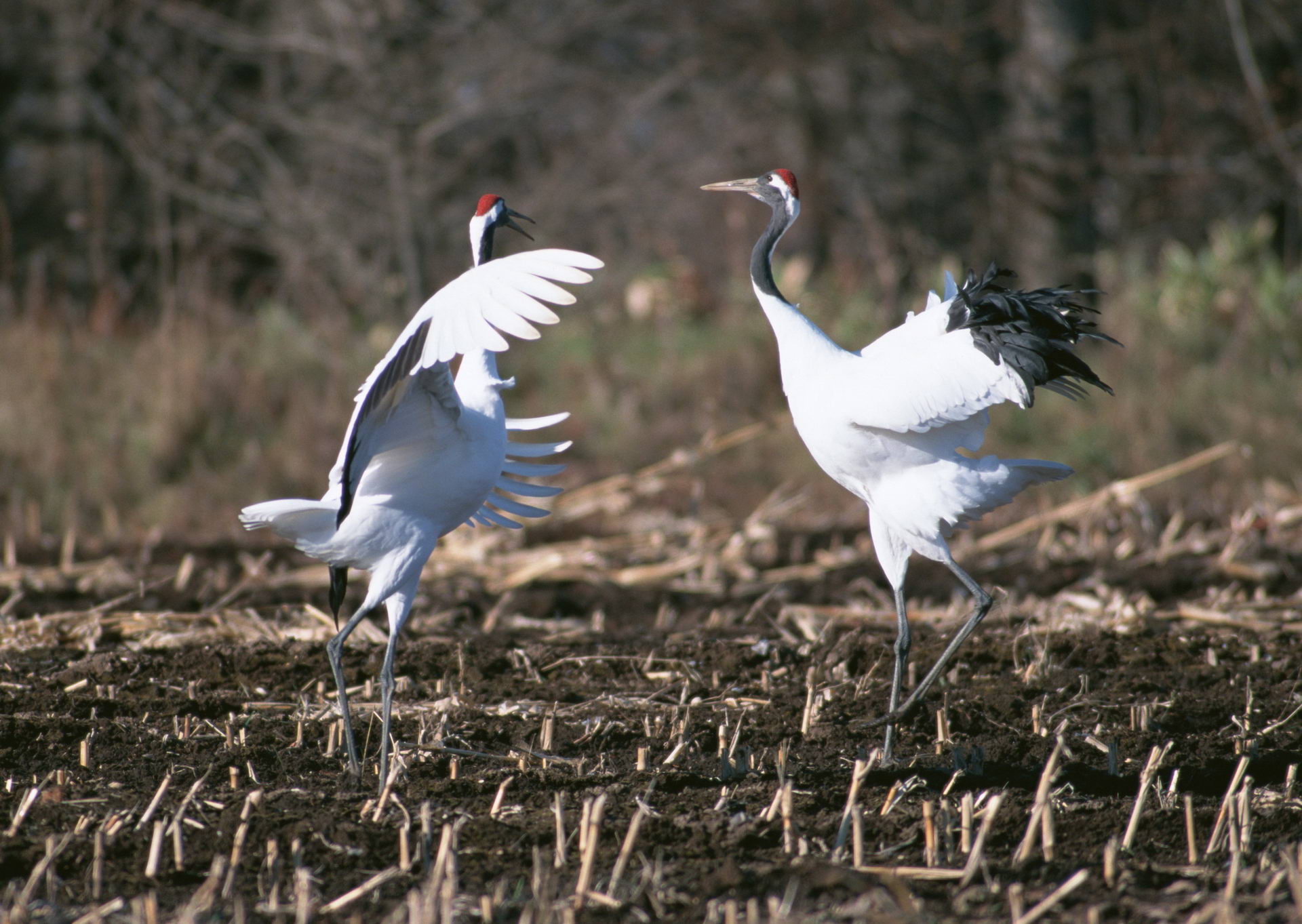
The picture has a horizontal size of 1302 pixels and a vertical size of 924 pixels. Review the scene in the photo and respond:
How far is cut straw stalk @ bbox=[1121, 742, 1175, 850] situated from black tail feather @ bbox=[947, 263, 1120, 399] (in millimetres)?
1033

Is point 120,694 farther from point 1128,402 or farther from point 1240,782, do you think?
point 1128,402

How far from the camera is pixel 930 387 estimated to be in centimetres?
393

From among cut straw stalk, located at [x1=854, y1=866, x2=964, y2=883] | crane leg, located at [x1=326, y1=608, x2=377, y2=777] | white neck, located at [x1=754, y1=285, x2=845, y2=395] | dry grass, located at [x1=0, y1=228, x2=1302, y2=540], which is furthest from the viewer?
dry grass, located at [x1=0, y1=228, x2=1302, y2=540]

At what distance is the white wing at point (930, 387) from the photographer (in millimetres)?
3898

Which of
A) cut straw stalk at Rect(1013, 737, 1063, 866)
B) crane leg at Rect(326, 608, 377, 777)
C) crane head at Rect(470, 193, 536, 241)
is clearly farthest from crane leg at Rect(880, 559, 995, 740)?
crane head at Rect(470, 193, 536, 241)

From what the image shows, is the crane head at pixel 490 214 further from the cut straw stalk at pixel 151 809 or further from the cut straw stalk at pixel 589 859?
the cut straw stalk at pixel 589 859

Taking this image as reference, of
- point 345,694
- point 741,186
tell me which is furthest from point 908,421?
point 345,694

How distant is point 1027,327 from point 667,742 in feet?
5.23

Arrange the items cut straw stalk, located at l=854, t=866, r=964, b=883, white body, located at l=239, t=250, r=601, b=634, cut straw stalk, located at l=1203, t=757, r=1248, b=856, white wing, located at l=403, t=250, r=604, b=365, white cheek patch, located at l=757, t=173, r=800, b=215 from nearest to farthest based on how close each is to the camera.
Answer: cut straw stalk, located at l=854, t=866, r=964, b=883, cut straw stalk, located at l=1203, t=757, r=1248, b=856, white wing, located at l=403, t=250, r=604, b=365, white body, located at l=239, t=250, r=601, b=634, white cheek patch, located at l=757, t=173, r=800, b=215

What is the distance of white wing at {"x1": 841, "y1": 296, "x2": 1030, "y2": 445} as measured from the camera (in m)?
3.90

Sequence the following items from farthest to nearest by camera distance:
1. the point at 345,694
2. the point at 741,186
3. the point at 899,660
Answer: the point at 741,186
the point at 899,660
the point at 345,694

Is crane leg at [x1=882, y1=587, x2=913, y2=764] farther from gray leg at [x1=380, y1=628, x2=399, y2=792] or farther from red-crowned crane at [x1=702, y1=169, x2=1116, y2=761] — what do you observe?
gray leg at [x1=380, y1=628, x2=399, y2=792]

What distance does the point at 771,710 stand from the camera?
424 centimetres

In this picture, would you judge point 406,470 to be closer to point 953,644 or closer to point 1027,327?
point 953,644
